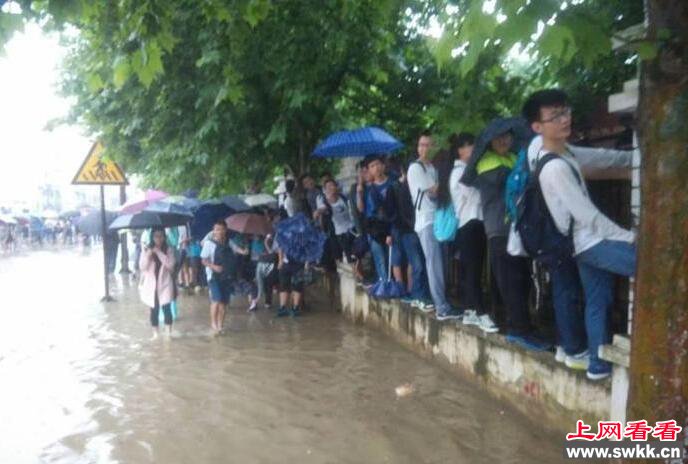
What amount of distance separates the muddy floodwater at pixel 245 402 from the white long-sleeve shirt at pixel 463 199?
1.57m

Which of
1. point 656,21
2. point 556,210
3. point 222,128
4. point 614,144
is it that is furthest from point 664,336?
point 222,128

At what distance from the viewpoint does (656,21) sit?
221 centimetres

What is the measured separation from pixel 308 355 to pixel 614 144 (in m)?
4.08

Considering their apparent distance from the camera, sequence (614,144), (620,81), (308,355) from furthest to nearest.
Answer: (308,355) < (620,81) < (614,144)

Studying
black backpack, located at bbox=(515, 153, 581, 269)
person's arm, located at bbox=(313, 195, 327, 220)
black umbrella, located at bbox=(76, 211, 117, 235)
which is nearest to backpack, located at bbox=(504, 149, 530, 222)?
black backpack, located at bbox=(515, 153, 581, 269)

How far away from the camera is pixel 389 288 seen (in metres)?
7.67

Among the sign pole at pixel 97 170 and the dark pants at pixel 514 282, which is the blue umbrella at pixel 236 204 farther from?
the dark pants at pixel 514 282

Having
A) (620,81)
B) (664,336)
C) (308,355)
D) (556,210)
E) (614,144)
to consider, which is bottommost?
(308,355)

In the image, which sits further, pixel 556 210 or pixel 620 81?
pixel 620 81

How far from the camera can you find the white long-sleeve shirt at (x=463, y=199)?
5.69 metres

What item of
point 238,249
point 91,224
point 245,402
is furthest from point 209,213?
point 91,224

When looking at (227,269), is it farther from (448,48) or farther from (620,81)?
(448,48)

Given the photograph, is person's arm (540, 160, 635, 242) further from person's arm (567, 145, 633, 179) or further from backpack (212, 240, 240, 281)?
A: backpack (212, 240, 240, 281)

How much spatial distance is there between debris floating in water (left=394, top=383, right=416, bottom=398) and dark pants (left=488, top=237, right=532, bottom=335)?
122 cm
